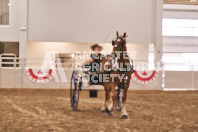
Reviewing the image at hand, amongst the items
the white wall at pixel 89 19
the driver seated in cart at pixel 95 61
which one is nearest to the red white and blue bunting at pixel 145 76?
the white wall at pixel 89 19

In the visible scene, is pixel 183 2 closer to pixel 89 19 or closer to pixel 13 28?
pixel 89 19

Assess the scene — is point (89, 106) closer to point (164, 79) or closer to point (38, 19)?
point (164, 79)

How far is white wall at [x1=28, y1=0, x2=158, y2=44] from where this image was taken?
19.9 metres

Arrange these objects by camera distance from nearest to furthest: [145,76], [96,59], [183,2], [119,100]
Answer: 1. [119,100]
2. [96,59]
3. [145,76]
4. [183,2]

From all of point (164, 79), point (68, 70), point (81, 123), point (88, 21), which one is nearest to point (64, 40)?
point (88, 21)

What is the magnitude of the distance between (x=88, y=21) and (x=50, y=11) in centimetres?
220

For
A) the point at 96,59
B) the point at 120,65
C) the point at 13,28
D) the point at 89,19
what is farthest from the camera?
the point at 89,19

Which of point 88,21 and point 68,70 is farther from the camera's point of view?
point 88,21

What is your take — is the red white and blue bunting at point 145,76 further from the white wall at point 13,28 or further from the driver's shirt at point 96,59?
the driver's shirt at point 96,59

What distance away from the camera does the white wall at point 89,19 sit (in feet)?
65.2

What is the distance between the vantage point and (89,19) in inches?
792

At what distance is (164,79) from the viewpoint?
17.1m

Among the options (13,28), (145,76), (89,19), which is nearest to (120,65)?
(145,76)

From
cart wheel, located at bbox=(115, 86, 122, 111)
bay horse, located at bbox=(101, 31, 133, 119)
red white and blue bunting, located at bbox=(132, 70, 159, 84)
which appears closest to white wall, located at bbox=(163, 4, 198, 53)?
red white and blue bunting, located at bbox=(132, 70, 159, 84)
